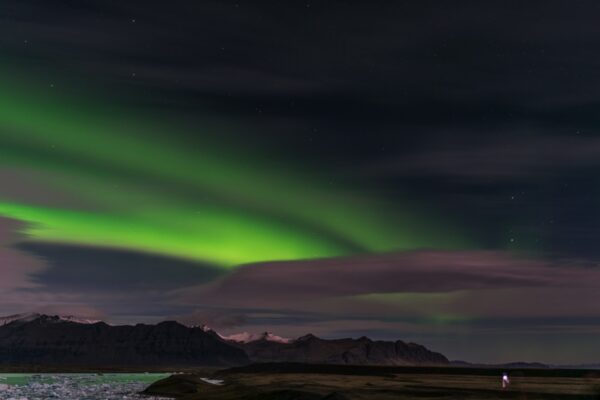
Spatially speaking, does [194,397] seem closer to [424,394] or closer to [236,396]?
[236,396]

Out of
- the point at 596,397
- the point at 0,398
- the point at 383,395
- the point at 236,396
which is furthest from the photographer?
the point at 0,398

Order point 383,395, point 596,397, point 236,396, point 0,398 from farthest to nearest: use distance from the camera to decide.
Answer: point 0,398 → point 236,396 → point 383,395 → point 596,397

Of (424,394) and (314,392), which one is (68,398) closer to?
(314,392)

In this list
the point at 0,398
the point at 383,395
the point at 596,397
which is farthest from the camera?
the point at 0,398

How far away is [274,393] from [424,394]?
19.9m

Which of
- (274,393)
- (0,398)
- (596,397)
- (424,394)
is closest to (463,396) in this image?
(424,394)

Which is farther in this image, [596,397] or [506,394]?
[506,394]

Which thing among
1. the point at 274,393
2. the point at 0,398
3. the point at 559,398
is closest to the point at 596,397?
the point at 559,398

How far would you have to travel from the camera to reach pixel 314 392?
286 ft

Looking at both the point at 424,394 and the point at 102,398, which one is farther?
the point at 102,398

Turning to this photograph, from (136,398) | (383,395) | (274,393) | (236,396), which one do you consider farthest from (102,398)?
(383,395)

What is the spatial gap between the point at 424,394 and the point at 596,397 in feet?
68.8

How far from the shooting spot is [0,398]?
354ft

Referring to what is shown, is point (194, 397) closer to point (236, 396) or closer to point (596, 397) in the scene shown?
point (236, 396)
